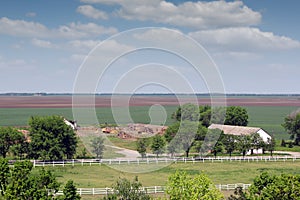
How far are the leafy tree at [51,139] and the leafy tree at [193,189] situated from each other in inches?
1270

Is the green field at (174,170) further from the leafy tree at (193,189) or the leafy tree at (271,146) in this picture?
the leafy tree at (193,189)

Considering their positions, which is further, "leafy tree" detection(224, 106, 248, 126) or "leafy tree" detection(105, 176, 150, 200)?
"leafy tree" detection(224, 106, 248, 126)

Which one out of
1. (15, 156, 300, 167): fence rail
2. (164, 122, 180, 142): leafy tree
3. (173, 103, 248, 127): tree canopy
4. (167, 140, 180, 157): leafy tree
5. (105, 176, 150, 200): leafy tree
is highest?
(173, 103, 248, 127): tree canopy

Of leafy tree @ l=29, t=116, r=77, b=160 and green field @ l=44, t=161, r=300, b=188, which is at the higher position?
leafy tree @ l=29, t=116, r=77, b=160

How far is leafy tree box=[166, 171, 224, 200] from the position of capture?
22828 mm

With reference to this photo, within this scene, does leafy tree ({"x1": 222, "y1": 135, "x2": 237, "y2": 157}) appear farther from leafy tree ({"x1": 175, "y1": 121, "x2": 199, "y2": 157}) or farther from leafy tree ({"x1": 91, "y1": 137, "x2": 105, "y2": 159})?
leafy tree ({"x1": 91, "y1": 137, "x2": 105, "y2": 159})

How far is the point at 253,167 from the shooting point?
5184 centimetres

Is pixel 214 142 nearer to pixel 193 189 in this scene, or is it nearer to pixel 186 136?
pixel 186 136

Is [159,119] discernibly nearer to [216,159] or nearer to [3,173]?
[216,159]

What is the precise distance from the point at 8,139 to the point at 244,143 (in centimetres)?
3136

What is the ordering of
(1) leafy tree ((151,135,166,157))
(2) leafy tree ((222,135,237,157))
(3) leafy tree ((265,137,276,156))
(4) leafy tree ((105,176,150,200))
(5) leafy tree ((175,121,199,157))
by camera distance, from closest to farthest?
1. (4) leafy tree ((105,176,150,200))
2. (1) leafy tree ((151,135,166,157))
3. (5) leafy tree ((175,121,199,157))
4. (2) leafy tree ((222,135,237,157))
5. (3) leafy tree ((265,137,276,156))

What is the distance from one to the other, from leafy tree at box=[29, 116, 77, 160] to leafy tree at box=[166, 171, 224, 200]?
32265 mm

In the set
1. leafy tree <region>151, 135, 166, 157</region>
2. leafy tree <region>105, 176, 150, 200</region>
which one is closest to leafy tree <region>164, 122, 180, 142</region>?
leafy tree <region>151, 135, 166, 157</region>

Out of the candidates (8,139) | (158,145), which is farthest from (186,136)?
(8,139)
